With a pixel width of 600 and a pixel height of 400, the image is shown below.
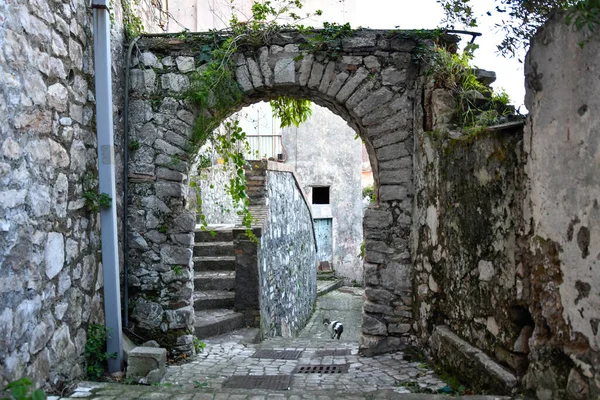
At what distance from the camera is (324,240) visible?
1827 centimetres

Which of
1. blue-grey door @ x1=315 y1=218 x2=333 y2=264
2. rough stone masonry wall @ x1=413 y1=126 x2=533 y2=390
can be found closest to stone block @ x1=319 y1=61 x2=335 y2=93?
rough stone masonry wall @ x1=413 y1=126 x2=533 y2=390

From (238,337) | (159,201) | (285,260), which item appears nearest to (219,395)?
(159,201)

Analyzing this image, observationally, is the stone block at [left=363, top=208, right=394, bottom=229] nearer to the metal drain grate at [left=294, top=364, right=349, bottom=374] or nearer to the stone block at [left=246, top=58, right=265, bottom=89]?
the metal drain grate at [left=294, top=364, right=349, bottom=374]

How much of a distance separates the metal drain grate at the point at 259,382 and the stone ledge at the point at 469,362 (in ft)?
3.95

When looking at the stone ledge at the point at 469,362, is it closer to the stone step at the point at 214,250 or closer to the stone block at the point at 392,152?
the stone block at the point at 392,152

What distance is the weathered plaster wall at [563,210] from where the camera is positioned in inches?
88.4

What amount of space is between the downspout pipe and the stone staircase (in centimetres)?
205

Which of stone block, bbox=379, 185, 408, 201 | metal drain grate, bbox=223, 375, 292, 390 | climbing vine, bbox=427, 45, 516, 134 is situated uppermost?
climbing vine, bbox=427, 45, 516, 134

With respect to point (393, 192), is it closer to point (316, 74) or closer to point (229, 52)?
point (316, 74)

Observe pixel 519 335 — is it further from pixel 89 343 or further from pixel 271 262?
pixel 271 262

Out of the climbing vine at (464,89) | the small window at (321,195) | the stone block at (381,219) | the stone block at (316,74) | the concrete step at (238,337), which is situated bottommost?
the concrete step at (238,337)

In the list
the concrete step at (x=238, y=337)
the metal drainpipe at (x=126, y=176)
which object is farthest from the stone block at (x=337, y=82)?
the concrete step at (x=238, y=337)

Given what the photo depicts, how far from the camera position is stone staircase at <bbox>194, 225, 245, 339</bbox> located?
6.30m

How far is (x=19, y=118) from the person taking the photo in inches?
112
